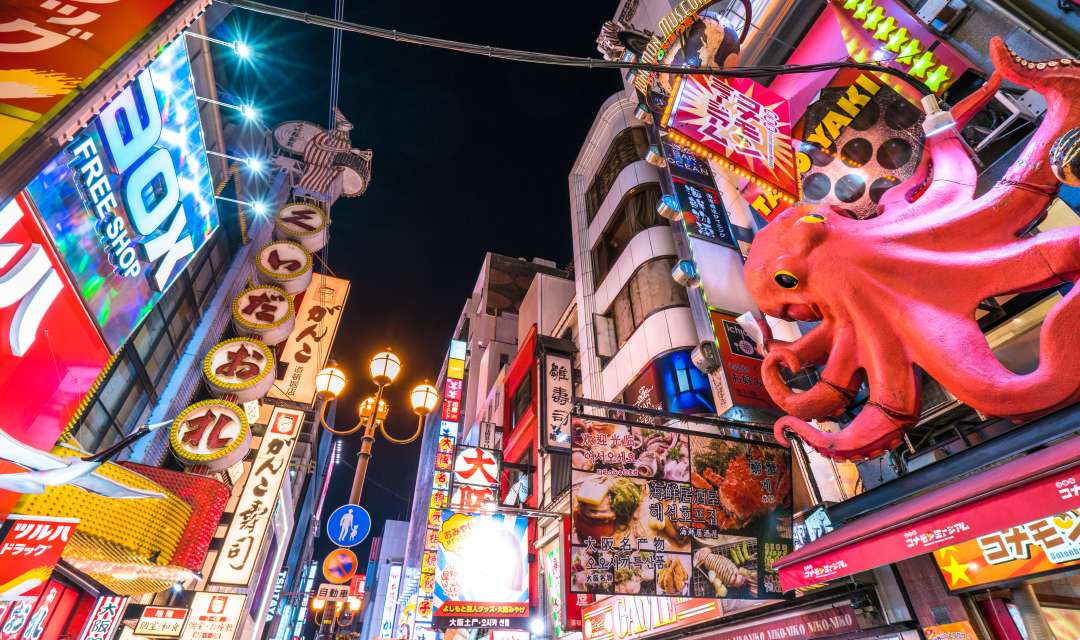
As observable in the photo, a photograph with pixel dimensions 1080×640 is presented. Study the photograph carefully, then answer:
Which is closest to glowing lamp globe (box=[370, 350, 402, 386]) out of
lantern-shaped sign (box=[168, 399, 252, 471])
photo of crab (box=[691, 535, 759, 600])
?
lantern-shaped sign (box=[168, 399, 252, 471])

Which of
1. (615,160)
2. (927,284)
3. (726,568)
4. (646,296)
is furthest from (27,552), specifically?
(615,160)

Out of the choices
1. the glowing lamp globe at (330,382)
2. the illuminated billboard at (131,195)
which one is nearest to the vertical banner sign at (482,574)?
the glowing lamp globe at (330,382)

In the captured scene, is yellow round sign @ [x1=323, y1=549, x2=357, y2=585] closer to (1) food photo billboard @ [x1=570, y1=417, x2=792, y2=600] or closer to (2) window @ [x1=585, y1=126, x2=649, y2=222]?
(1) food photo billboard @ [x1=570, y1=417, x2=792, y2=600]

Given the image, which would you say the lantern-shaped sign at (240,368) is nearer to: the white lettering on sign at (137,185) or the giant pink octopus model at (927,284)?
the white lettering on sign at (137,185)

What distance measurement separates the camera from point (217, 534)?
15.5 meters

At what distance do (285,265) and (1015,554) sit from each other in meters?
18.5

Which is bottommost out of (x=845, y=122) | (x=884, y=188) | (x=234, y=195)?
(x=884, y=188)

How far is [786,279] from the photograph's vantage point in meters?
6.50

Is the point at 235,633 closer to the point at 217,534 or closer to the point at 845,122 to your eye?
the point at 217,534

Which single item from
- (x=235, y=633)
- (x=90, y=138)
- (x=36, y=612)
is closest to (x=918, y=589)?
(x=36, y=612)

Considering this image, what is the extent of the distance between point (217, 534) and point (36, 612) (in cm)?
901

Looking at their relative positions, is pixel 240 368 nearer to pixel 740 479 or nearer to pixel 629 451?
pixel 629 451

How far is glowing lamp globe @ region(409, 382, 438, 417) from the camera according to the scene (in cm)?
1241

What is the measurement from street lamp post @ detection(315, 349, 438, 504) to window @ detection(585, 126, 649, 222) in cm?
1576
